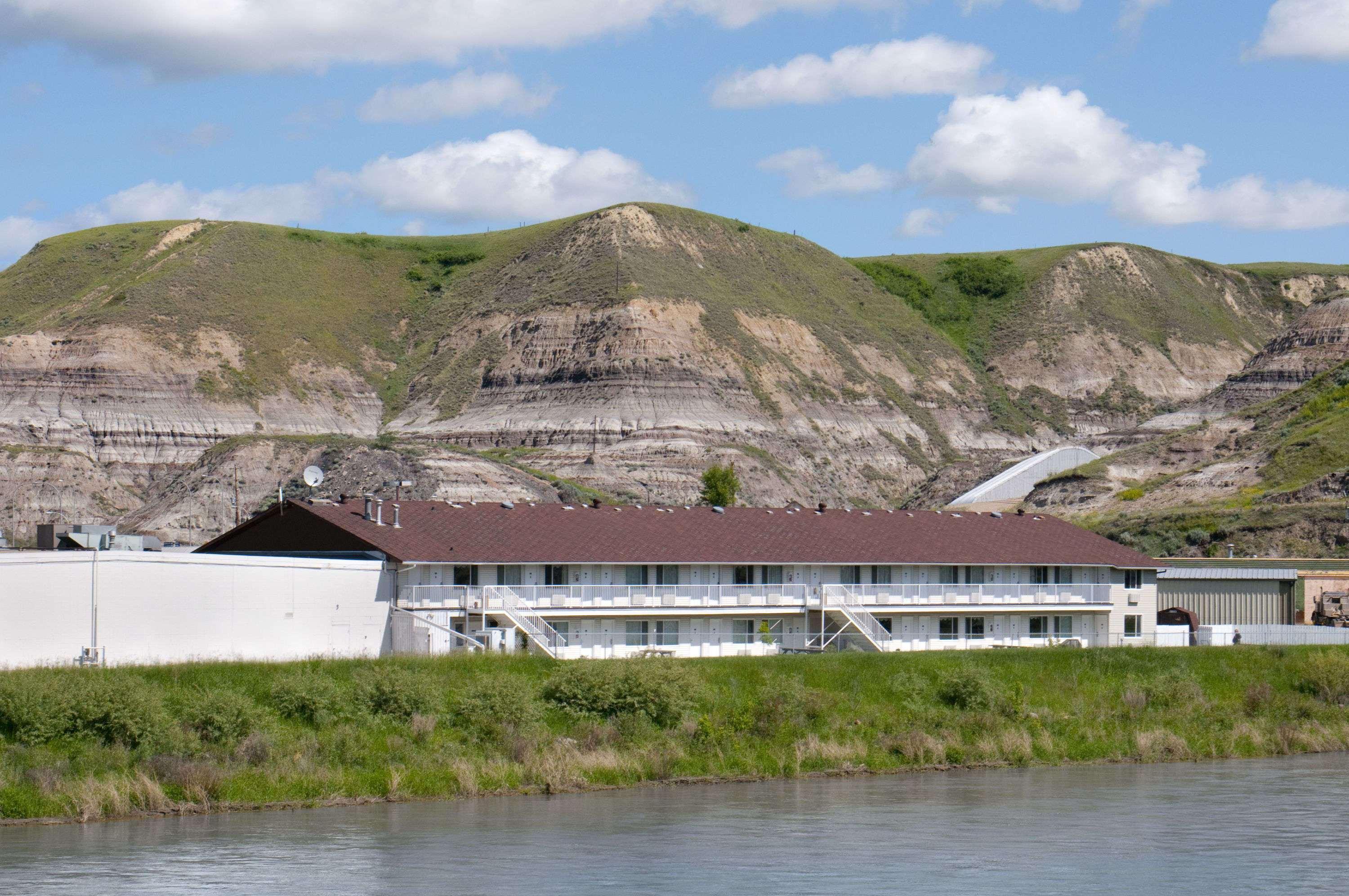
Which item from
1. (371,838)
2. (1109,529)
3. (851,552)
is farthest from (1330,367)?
(371,838)

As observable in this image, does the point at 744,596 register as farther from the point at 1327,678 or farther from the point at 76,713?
the point at 76,713

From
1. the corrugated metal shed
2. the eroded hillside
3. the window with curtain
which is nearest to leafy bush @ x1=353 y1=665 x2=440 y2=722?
the window with curtain

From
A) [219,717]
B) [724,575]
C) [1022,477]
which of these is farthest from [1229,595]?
[1022,477]

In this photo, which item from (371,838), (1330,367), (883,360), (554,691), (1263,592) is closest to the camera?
(371,838)

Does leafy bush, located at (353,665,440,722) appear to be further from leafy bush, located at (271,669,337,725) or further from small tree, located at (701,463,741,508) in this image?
small tree, located at (701,463,741,508)

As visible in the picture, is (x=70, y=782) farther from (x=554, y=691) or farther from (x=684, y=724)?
(x=684, y=724)

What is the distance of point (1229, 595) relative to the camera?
2889 inches

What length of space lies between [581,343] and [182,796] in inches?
5290

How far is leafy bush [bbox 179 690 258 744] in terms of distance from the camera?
39750 millimetres

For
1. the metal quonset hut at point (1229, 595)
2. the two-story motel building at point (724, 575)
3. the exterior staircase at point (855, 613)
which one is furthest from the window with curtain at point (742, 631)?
the metal quonset hut at point (1229, 595)

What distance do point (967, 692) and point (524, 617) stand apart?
552 inches

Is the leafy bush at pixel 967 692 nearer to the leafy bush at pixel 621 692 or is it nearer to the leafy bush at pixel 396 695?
the leafy bush at pixel 621 692

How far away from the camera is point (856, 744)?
4606 centimetres

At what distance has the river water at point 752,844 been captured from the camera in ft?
104
